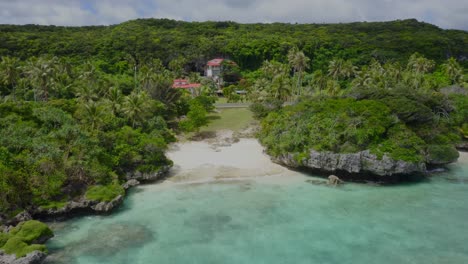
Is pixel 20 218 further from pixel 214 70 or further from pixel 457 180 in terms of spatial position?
pixel 214 70

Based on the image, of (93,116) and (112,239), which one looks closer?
(112,239)

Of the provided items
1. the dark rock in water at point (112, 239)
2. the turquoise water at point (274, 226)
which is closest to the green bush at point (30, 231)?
the turquoise water at point (274, 226)

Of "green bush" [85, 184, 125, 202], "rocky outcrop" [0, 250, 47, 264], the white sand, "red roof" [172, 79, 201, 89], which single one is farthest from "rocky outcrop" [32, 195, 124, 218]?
"red roof" [172, 79, 201, 89]

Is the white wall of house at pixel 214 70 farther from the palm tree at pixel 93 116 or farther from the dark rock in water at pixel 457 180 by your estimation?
the dark rock in water at pixel 457 180

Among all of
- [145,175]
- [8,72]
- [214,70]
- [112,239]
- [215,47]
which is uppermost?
[215,47]

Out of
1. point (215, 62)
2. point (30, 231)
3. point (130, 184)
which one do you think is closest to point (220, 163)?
point (130, 184)

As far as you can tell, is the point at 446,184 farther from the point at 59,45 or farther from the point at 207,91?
A: the point at 59,45

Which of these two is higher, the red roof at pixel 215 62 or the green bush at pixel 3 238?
the red roof at pixel 215 62
